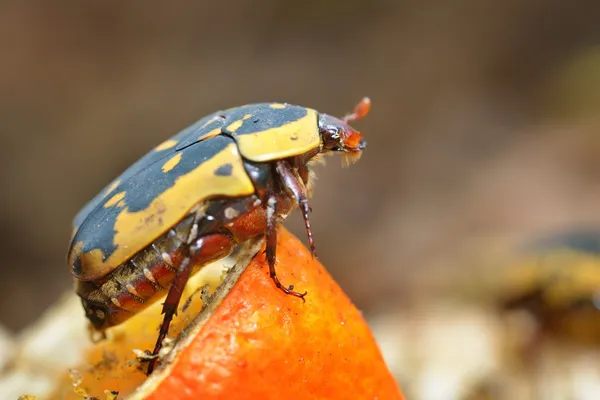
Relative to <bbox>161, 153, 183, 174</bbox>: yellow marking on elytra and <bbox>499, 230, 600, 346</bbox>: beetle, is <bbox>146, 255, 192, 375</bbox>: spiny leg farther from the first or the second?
<bbox>499, 230, 600, 346</bbox>: beetle

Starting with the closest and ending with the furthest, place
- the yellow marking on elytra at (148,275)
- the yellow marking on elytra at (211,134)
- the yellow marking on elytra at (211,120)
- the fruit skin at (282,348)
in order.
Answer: the fruit skin at (282,348) < the yellow marking on elytra at (148,275) < the yellow marking on elytra at (211,134) < the yellow marking on elytra at (211,120)

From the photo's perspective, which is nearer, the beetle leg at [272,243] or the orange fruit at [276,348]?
the orange fruit at [276,348]

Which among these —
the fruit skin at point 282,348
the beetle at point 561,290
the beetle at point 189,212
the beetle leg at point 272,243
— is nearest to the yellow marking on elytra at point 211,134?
the beetle at point 189,212

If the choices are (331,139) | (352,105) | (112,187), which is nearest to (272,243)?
(331,139)

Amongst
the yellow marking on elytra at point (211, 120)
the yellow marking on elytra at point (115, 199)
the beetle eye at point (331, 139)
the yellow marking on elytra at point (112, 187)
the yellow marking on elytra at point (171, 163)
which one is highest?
the yellow marking on elytra at point (211, 120)

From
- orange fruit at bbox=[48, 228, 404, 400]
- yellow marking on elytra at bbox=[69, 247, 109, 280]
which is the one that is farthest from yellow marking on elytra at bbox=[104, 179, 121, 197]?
orange fruit at bbox=[48, 228, 404, 400]

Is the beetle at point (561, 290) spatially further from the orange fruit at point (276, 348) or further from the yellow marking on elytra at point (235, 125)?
the yellow marking on elytra at point (235, 125)
